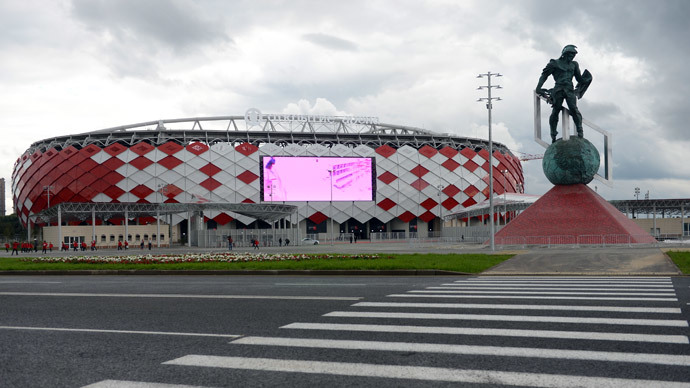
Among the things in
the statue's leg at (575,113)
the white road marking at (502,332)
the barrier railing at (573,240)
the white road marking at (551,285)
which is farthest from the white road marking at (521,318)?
the statue's leg at (575,113)

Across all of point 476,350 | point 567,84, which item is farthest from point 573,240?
point 476,350

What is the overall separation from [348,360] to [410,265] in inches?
542

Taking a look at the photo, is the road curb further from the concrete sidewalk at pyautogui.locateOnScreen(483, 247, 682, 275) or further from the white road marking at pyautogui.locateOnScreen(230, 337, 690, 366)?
the white road marking at pyautogui.locateOnScreen(230, 337, 690, 366)

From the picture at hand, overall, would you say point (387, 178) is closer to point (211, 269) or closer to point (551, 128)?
point (551, 128)

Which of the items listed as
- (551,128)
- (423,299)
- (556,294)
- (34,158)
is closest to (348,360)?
(423,299)

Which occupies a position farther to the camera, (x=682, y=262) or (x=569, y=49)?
(x=569, y=49)

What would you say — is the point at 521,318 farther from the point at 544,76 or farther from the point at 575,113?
the point at 544,76

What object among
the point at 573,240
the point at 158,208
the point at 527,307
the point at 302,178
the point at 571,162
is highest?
the point at 302,178

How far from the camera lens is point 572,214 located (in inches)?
1479

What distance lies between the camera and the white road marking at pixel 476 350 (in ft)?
19.7

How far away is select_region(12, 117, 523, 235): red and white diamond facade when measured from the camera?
87125 mm

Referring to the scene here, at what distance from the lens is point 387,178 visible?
312ft

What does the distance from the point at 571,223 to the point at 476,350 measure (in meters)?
33.4

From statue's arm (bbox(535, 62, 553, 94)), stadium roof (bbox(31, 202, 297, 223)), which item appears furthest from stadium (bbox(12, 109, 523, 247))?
statue's arm (bbox(535, 62, 553, 94))
